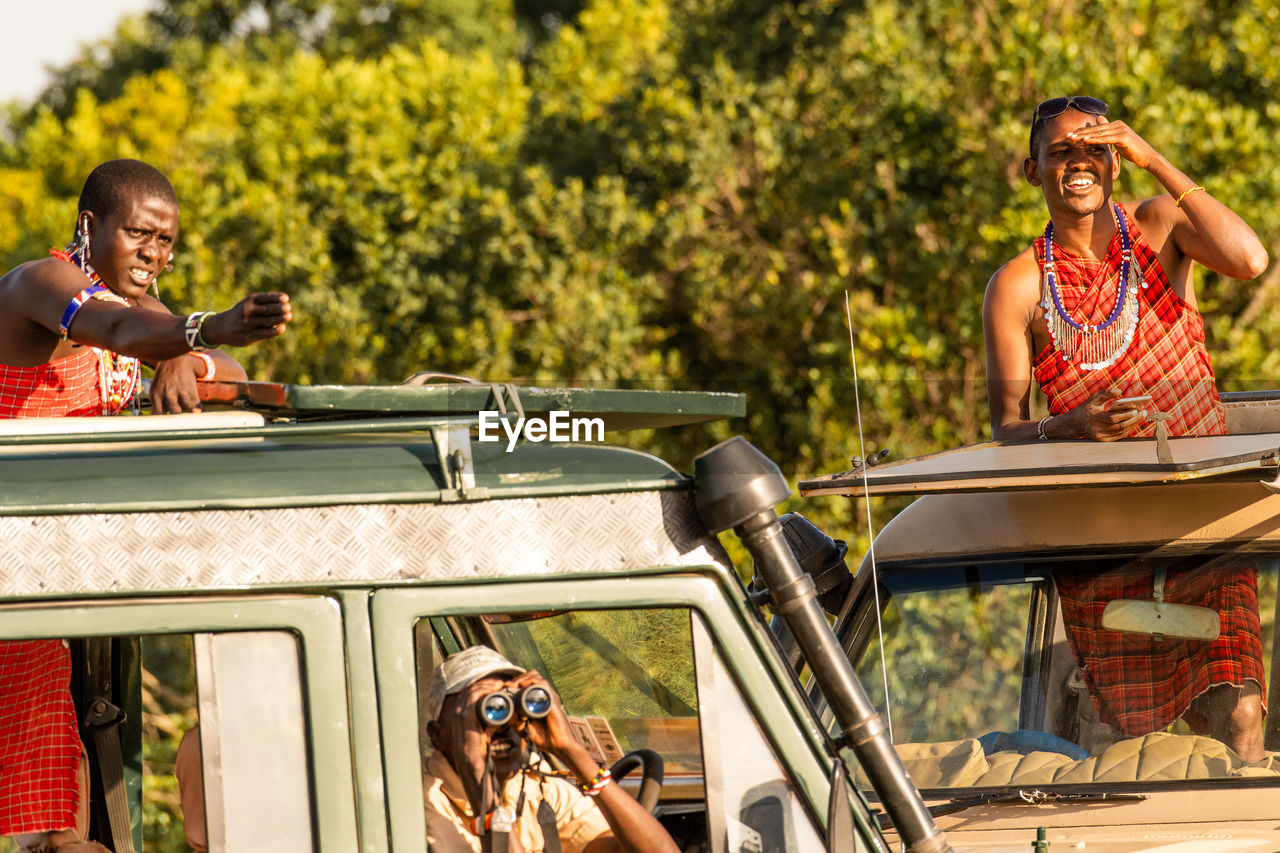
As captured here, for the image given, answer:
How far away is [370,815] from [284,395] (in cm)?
71

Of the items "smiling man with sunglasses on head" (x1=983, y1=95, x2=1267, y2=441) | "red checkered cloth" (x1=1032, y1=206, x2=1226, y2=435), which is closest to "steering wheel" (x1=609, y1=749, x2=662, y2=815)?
"smiling man with sunglasses on head" (x1=983, y1=95, x2=1267, y2=441)

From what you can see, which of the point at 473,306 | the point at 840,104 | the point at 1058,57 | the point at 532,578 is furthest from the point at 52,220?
the point at 532,578

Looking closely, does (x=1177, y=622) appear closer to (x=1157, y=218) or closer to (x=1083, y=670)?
(x=1083, y=670)

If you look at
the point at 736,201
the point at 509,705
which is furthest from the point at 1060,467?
the point at 736,201

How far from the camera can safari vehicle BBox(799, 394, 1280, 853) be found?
2.77 m

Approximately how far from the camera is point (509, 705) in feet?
7.01

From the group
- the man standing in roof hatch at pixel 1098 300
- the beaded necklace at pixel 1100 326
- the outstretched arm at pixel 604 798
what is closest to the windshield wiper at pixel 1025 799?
the man standing in roof hatch at pixel 1098 300

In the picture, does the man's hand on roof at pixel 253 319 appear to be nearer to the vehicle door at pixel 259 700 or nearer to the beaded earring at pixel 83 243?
the vehicle door at pixel 259 700

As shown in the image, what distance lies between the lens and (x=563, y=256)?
10477 mm

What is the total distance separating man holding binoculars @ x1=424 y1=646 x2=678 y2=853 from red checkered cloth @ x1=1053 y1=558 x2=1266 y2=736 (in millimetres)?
1255

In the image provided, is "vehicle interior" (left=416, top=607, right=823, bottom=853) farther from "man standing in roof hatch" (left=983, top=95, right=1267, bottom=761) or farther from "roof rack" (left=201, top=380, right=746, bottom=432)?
"man standing in roof hatch" (left=983, top=95, right=1267, bottom=761)

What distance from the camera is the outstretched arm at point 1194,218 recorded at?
11.3ft

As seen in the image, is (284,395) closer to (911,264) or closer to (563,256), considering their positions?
(911,264)

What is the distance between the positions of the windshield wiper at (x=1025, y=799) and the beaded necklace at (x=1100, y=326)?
1.07 m
